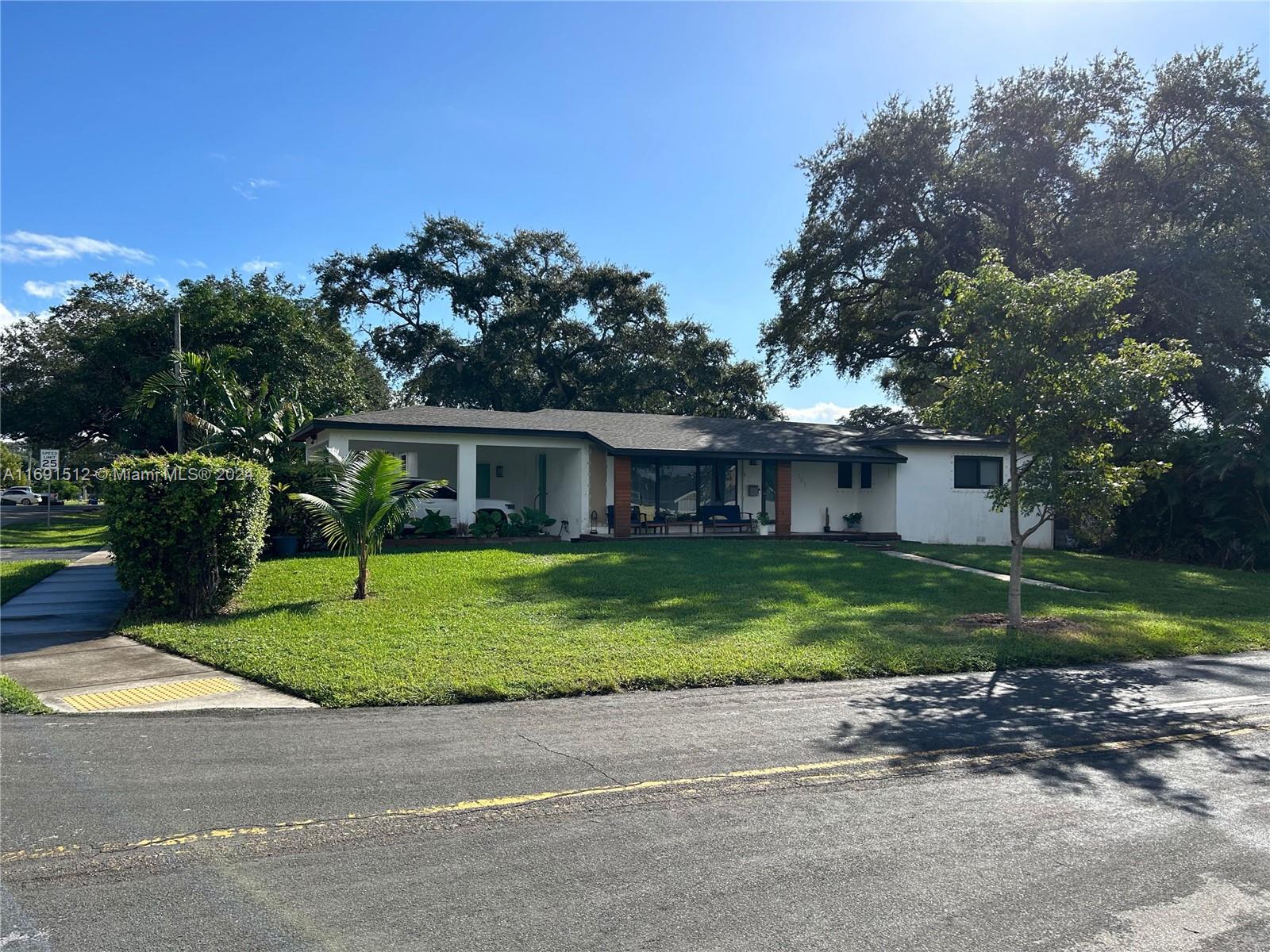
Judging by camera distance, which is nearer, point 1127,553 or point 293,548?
point 293,548

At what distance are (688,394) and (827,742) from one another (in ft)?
117

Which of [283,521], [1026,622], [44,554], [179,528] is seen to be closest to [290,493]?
[283,521]

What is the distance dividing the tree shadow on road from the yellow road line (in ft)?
0.17

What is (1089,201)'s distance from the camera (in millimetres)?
26156

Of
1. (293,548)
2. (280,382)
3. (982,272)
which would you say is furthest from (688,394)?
(982,272)

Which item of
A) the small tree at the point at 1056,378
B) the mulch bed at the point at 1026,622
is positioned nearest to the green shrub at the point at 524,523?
the mulch bed at the point at 1026,622

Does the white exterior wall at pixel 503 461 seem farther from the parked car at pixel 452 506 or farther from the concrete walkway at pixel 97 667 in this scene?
the concrete walkway at pixel 97 667

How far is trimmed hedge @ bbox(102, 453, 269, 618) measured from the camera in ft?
34.8

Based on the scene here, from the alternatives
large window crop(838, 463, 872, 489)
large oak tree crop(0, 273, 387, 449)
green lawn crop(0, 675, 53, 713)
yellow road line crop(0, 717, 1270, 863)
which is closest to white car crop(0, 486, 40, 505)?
large oak tree crop(0, 273, 387, 449)

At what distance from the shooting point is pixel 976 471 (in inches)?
953

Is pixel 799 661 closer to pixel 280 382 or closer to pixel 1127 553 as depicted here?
pixel 1127 553

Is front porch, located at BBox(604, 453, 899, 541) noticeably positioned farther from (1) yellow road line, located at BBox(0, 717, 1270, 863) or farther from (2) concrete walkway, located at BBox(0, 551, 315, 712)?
(1) yellow road line, located at BBox(0, 717, 1270, 863)

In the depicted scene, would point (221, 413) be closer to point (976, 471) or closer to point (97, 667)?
point (97, 667)

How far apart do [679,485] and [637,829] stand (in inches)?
737
